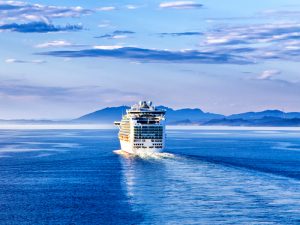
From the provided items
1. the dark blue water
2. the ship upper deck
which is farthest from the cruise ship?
the dark blue water

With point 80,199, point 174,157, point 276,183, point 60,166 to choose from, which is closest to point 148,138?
point 174,157

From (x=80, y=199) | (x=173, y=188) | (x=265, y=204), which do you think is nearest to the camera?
(x=265, y=204)

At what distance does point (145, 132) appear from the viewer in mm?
134250

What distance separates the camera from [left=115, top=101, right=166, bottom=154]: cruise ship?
133 metres

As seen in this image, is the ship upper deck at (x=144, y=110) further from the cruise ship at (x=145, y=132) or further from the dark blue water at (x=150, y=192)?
the dark blue water at (x=150, y=192)

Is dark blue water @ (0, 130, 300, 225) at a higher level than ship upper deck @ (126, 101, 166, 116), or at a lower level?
lower

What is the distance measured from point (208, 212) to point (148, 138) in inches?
2596

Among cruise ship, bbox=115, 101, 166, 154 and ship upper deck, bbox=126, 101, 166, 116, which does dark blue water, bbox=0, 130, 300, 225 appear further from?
ship upper deck, bbox=126, 101, 166, 116

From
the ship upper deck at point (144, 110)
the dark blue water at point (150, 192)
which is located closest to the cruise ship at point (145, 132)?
the ship upper deck at point (144, 110)

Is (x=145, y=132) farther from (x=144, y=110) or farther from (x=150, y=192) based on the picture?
(x=150, y=192)

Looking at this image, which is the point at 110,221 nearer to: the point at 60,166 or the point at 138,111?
the point at 60,166

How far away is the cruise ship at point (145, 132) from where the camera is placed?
5231 inches

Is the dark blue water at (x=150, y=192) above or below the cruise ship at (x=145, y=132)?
below

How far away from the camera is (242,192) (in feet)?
269
